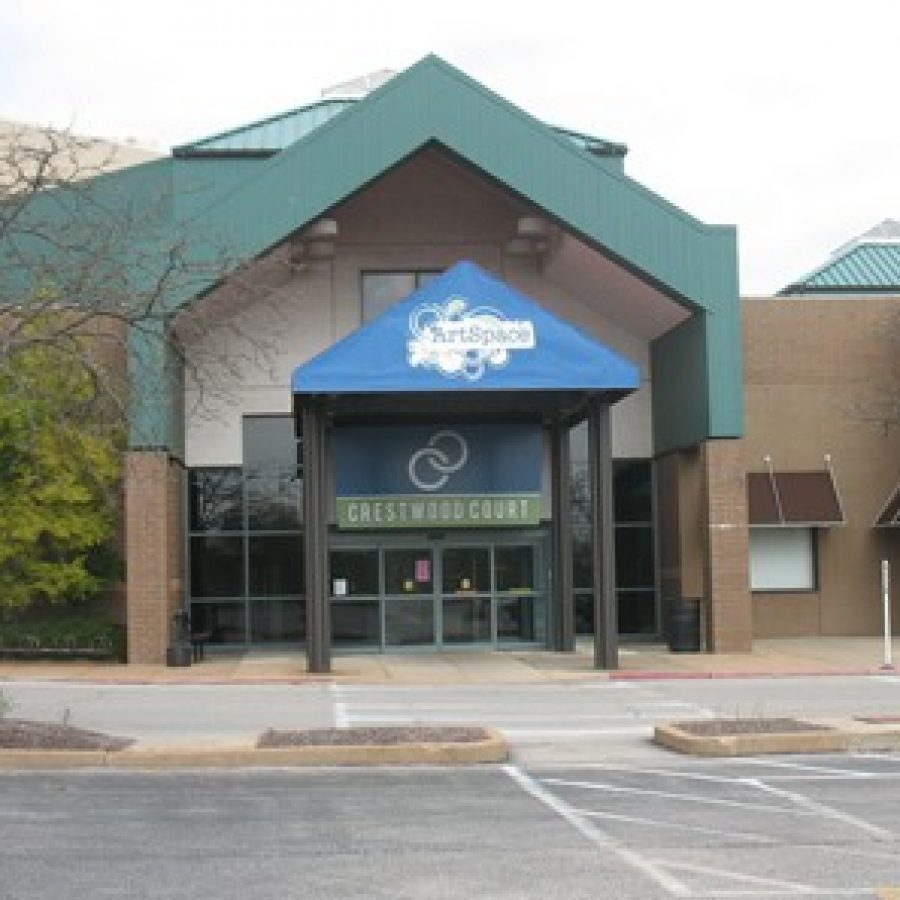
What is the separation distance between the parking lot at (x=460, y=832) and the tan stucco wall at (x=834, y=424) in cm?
1841

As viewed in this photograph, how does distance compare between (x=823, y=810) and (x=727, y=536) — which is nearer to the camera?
(x=823, y=810)

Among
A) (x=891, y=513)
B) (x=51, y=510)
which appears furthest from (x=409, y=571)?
(x=891, y=513)

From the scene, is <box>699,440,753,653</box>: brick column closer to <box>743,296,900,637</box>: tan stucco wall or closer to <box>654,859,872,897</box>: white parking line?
A: <box>743,296,900,637</box>: tan stucco wall

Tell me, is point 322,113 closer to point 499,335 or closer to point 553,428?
point 553,428

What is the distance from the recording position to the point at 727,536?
2728 cm

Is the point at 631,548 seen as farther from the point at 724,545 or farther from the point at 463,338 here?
the point at 463,338

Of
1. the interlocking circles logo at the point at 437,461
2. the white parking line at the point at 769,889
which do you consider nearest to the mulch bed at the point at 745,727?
the white parking line at the point at 769,889

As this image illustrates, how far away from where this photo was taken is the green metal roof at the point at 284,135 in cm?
3262

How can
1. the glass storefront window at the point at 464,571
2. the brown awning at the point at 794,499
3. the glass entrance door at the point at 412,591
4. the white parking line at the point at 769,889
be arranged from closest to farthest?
the white parking line at the point at 769,889 < the glass entrance door at the point at 412,591 < the glass storefront window at the point at 464,571 < the brown awning at the point at 794,499

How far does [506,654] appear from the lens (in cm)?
2853

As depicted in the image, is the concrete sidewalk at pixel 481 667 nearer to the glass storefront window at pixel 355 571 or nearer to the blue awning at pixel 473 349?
the glass storefront window at pixel 355 571

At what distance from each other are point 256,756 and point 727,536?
15.6 meters

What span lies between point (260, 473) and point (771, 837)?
847 inches

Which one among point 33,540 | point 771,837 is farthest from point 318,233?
point 771,837
